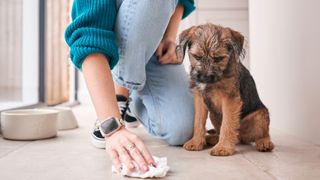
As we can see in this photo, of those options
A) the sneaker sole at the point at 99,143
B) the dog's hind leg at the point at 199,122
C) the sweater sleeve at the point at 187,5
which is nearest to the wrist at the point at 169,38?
the sweater sleeve at the point at 187,5

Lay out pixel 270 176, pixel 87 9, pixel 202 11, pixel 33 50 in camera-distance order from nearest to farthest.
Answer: pixel 270 176 < pixel 87 9 < pixel 33 50 < pixel 202 11

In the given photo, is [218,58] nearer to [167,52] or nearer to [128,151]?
[167,52]

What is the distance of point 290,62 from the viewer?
1801 millimetres

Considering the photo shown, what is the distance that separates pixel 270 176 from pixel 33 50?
6.27ft

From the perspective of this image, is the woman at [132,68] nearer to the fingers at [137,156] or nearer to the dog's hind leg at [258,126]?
the fingers at [137,156]

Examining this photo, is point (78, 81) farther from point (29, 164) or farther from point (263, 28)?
point (29, 164)

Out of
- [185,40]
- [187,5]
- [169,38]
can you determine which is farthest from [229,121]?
[187,5]

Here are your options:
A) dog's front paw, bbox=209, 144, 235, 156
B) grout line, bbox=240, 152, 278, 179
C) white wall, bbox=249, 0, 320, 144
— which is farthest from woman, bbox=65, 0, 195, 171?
white wall, bbox=249, 0, 320, 144

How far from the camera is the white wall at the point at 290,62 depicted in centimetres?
156

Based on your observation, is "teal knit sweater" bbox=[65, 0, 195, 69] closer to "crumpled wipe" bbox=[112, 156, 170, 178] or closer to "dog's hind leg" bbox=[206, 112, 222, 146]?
"crumpled wipe" bbox=[112, 156, 170, 178]

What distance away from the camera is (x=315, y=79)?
60.9 inches

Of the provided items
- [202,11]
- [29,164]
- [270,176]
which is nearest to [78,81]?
[202,11]

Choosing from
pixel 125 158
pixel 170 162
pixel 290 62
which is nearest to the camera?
pixel 125 158

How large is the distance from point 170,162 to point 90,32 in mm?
456
